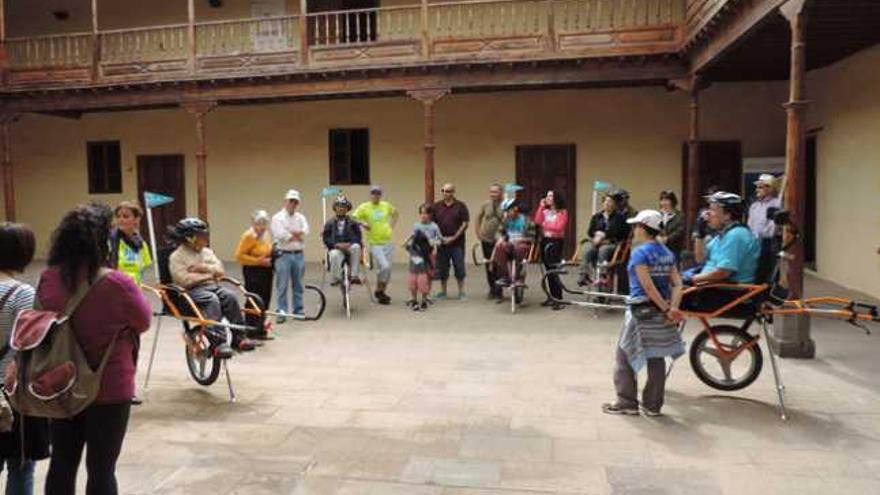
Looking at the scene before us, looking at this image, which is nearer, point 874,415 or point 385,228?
point 874,415

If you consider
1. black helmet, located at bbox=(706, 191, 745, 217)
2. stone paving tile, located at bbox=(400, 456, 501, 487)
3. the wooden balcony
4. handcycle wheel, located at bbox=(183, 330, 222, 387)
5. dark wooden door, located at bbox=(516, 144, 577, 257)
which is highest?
the wooden balcony

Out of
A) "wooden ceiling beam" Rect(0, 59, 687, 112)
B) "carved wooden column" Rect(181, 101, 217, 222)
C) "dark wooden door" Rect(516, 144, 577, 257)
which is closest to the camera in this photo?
"wooden ceiling beam" Rect(0, 59, 687, 112)

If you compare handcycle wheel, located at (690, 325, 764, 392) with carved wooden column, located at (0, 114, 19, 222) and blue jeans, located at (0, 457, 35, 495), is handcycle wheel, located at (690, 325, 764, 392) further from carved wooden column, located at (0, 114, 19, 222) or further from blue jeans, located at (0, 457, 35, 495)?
carved wooden column, located at (0, 114, 19, 222)

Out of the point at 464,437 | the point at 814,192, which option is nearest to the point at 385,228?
the point at 464,437

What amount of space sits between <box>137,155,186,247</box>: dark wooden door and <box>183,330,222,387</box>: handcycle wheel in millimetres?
11807

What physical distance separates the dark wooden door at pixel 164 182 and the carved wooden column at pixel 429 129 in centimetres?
672

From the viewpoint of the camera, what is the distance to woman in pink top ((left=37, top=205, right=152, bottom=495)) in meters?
2.89

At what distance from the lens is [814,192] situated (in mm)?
12586

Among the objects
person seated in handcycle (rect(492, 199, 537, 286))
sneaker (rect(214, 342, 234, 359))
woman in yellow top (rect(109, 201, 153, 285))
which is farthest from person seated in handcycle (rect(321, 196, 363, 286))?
sneaker (rect(214, 342, 234, 359))

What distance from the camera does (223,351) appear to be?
5527 mm

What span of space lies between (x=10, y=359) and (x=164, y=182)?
14771 mm

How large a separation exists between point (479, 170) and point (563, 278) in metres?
3.82

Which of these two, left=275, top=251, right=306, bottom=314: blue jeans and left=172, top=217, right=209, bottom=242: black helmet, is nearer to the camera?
left=172, top=217, right=209, bottom=242: black helmet

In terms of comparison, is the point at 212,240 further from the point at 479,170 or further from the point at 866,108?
the point at 866,108
